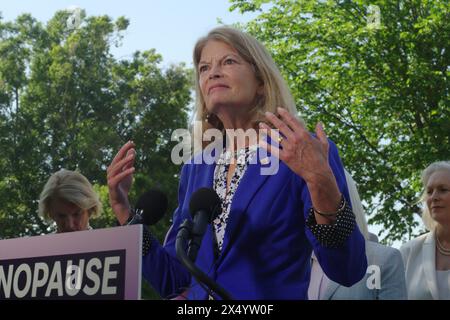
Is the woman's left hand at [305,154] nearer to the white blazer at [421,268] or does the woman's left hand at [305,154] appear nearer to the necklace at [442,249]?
the white blazer at [421,268]

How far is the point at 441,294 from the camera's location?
17.7 feet

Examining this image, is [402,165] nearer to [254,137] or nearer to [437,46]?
[437,46]

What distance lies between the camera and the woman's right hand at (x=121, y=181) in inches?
101

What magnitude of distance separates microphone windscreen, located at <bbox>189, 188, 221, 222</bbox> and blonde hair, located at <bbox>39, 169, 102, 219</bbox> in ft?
9.11

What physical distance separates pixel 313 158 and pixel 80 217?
3.13m

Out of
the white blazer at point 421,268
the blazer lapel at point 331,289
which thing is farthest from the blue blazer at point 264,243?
the white blazer at point 421,268

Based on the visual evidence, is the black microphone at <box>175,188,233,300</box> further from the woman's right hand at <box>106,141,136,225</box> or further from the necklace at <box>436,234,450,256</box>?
the necklace at <box>436,234,450,256</box>

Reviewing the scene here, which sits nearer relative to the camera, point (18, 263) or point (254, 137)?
point (18, 263)

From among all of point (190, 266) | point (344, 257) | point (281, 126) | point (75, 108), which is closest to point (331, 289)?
point (344, 257)

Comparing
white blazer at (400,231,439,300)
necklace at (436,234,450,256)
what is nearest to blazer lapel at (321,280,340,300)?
white blazer at (400,231,439,300)

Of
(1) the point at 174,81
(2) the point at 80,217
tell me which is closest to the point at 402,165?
(1) the point at 174,81

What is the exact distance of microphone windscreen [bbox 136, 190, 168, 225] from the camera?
2.49 m

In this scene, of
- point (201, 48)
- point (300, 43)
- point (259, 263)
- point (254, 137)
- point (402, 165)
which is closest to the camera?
point (259, 263)

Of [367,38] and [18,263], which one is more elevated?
[367,38]
